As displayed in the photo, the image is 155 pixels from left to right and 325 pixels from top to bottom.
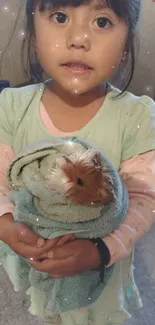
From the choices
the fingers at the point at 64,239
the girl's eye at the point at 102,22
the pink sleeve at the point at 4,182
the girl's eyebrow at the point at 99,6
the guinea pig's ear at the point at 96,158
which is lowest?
the fingers at the point at 64,239

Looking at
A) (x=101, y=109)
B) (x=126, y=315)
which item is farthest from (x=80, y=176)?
(x=126, y=315)

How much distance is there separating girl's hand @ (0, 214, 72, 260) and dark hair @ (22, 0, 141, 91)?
7.0 inches

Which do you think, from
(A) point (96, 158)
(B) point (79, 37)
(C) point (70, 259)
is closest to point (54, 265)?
(C) point (70, 259)

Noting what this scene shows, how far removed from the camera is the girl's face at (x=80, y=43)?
42cm

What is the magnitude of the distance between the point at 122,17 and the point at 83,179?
184mm

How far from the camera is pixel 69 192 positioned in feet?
1.28

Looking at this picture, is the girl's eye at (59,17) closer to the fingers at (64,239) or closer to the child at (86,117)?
the child at (86,117)

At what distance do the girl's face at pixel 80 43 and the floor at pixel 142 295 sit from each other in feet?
0.91

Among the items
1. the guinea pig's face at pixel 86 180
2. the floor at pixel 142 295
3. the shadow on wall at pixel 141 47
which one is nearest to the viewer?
the guinea pig's face at pixel 86 180

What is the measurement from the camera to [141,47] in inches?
20.3

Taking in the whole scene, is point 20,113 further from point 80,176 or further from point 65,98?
point 80,176

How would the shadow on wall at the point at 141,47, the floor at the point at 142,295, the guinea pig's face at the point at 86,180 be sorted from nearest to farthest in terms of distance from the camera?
1. the guinea pig's face at the point at 86,180
2. the shadow on wall at the point at 141,47
3. the floor at the point at 142,295

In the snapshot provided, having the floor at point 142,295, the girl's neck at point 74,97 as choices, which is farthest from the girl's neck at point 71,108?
the floor at point 142,295

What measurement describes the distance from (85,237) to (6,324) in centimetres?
28
